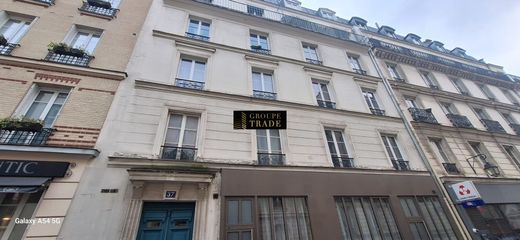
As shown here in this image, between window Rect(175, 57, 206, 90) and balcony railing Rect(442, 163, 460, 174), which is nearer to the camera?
window Rect(175, 57, 206, 90)

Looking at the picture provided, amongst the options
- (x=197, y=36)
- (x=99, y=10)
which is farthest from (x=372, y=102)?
(x=99, y=10)

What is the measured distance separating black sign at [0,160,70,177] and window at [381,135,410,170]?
35.0 feet

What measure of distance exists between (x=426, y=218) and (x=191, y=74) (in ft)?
32.6

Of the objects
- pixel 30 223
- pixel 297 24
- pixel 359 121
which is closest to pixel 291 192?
pixel 359 121

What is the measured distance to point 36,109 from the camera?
19.7 feet

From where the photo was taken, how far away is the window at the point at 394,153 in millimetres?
8680

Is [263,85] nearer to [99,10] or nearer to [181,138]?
[181,138]

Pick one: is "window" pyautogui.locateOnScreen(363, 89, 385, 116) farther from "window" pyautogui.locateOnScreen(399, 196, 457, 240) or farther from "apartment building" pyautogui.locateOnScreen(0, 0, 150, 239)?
"apartment building" pyautogui.locateOnScreen(0, 0, 150, 239)

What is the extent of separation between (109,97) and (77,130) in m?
1.32

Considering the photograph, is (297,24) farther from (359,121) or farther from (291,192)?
(291,192)

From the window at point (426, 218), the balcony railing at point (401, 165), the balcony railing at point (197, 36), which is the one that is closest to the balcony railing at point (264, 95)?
the balcony railing at point (197, 36)

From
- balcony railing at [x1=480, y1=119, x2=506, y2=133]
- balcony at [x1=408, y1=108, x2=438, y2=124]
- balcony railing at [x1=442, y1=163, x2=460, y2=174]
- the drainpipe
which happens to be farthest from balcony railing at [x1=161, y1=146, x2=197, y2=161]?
balcony railing at [x1=480, y1=119, x2=506, y2=133]

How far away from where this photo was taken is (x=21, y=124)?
5.29 metres

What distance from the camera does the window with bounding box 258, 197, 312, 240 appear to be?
19.3 ft
